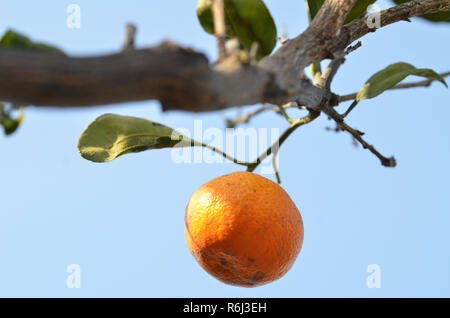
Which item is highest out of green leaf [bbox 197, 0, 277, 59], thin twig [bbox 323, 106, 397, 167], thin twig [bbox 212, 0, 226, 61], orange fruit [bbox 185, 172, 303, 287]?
green leaf [bbox 197, 0, 277, 59]

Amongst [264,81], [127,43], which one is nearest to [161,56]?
[127,43]

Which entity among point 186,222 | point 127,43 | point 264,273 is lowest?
point 264,273

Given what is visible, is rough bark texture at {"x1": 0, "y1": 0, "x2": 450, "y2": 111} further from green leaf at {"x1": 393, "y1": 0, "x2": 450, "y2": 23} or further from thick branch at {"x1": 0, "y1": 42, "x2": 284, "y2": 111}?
green leaf at {"x1": 393, "y1": 0, "x2": 450, "y2": 23}

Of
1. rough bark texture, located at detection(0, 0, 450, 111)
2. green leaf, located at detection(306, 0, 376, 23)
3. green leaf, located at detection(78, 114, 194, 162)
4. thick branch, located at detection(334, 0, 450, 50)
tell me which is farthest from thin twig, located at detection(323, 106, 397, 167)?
rough bark texture, located at detection(0, 0, 450, 111)

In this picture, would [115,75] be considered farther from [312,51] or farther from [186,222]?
[186,222]

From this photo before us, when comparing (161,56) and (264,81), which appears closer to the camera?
(161,56)

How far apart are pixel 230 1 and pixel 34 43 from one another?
962mm

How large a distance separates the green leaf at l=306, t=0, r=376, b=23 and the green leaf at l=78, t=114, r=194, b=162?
2.06 feet

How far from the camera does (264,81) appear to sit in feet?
2.62

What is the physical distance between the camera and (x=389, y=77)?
1.43 m

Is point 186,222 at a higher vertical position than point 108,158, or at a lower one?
lower

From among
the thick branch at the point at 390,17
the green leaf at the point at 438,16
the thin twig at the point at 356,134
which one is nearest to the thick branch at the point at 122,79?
the thick branch at the point at 390,17

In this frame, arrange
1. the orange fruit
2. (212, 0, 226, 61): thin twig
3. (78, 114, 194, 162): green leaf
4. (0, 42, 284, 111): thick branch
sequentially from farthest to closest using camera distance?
(78, 114, 194, 162): green leaf → the orange fruit → (212, 0, 226, 61): thin twig → (0, 42, 284, 111): thick branch

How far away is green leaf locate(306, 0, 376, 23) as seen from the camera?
165 centimetres
